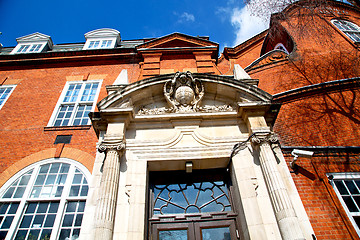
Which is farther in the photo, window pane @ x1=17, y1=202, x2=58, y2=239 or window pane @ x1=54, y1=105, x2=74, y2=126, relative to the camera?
window pane @ x1=54, y1=105, x2=74, y2=126

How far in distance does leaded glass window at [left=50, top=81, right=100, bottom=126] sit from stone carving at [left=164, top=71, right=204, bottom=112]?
3.73m

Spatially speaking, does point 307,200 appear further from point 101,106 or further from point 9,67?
point 9,67

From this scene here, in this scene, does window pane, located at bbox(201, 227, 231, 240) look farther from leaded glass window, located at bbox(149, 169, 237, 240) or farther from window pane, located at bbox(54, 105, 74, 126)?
window pane, located at bbox(54, 105, 74, 126)

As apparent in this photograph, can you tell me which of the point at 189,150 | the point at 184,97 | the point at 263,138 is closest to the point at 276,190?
the point at 263,138

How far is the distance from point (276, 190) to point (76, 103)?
806 cm

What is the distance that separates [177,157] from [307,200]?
11.5 feet

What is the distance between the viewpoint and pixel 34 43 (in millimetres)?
12781

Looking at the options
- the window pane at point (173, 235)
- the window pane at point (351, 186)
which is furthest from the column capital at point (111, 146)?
the window pane at point (351, 186)

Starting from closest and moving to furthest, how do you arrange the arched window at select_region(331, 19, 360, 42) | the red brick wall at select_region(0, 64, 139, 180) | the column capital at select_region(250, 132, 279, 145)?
the column capital at select_region(250, 132, 279, 145), the red brick wall at select_region(0, 64, 139, 180), the arched window at select_region(331, 19, 360, 42)

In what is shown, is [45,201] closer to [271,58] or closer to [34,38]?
[34,38]

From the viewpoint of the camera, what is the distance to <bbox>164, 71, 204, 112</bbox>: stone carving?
6785mm

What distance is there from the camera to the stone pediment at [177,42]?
11247 mm

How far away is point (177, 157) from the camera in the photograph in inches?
232

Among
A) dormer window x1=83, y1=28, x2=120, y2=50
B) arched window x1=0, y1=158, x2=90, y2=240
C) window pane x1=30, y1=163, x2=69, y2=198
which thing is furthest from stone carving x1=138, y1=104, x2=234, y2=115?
dormer window x1=83, y1=28, x2=120, y2=50
